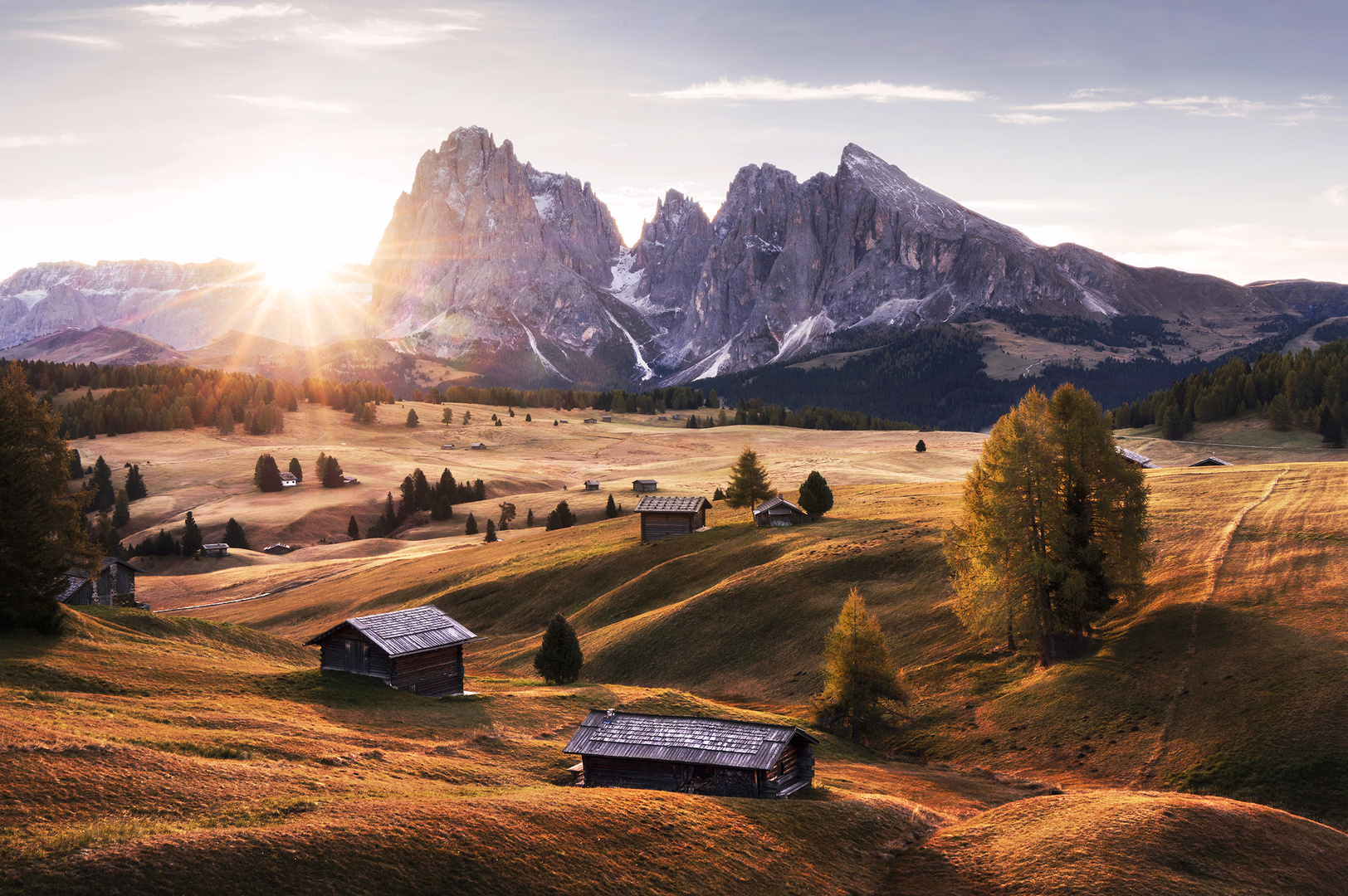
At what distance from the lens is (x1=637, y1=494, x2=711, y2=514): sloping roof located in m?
83.5

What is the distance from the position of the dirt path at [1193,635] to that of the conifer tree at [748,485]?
41.0 meters

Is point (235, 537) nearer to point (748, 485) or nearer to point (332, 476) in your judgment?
point (332, 476)

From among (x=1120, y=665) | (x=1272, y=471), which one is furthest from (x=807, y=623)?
(x=1272, y=471)

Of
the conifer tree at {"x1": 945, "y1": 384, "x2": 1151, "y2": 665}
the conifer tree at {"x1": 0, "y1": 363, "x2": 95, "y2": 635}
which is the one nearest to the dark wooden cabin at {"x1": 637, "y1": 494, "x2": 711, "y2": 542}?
the conifer tree at {"x1": 945, "y1": 384, "x2": 1151, "y2": 665}

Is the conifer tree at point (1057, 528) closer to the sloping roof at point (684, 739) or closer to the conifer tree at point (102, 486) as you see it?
the sloping roof at point (684, 739)

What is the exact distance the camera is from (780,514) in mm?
80938

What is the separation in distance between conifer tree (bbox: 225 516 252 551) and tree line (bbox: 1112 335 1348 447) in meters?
157

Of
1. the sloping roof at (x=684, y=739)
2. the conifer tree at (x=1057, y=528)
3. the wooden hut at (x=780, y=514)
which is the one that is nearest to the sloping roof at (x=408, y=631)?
the sloping roof at (x=684, y=739)

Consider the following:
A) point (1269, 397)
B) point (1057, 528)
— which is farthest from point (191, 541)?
point (1269, 397)

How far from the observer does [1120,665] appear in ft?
142

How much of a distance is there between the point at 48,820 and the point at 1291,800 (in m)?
40.1

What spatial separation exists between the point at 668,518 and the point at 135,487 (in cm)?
11874

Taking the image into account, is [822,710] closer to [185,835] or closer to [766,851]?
[766,851]

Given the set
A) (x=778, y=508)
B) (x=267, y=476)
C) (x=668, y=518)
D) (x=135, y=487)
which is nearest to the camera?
(x=778, y=508)
